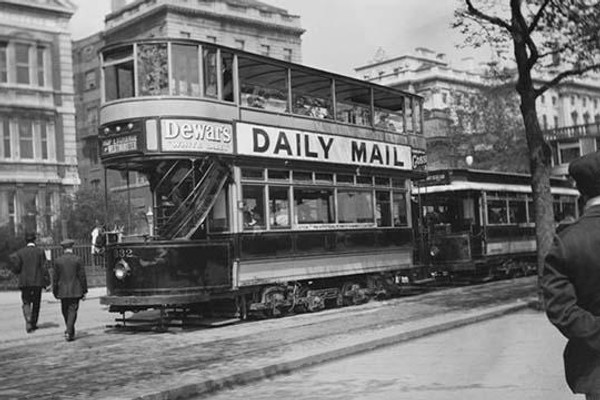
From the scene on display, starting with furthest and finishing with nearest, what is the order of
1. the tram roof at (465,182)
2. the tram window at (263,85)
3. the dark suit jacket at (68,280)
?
1. the tram roof at (465,182)
2. the tram window at (263,85)
3. the dark suit jacket at (68,280)

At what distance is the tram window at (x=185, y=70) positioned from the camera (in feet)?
46.1

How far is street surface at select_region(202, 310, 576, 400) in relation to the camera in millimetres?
7668

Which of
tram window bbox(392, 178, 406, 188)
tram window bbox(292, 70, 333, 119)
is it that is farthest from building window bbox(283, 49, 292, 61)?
tram window bbox(292, 70, 333, 119)

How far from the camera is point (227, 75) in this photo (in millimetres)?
15023

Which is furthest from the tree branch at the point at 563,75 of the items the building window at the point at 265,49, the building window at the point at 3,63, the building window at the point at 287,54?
the building window at the point at 287,54

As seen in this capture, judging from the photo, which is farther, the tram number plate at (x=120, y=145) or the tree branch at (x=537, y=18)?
the tree branch at (x=537, y=18)

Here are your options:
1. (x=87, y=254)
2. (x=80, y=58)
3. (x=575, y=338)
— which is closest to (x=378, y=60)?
(x=80, y=58)

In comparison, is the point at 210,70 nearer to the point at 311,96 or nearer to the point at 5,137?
the point at 311,96

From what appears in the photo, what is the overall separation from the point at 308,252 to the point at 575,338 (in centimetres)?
1252

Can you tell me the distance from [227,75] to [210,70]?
1.76 ft

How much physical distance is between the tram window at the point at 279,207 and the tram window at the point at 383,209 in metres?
3.28

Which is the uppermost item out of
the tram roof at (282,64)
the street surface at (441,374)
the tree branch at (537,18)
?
the tree branch at (537,18)

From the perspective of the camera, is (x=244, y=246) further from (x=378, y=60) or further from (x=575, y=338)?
(x=378, y=60)

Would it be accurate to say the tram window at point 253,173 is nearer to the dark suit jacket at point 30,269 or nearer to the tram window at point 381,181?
the tram window at point 381,181
